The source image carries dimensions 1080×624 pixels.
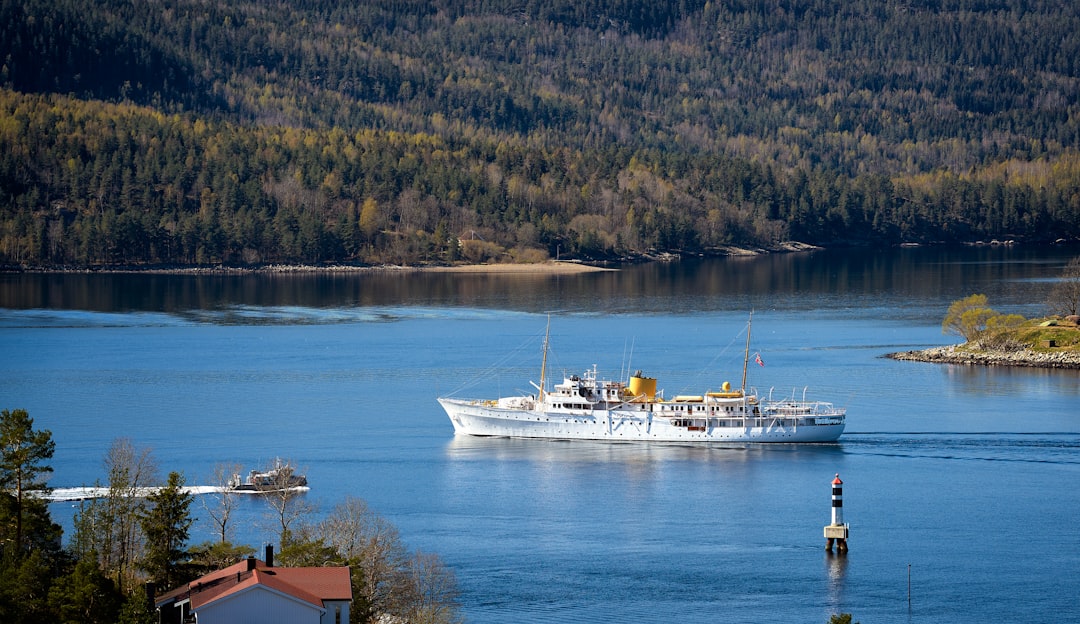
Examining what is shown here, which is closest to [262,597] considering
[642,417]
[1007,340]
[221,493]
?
[221,493]

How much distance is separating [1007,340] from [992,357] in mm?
1992

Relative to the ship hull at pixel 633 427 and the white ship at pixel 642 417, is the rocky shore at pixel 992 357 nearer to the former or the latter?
the white ship at pixel 642 417

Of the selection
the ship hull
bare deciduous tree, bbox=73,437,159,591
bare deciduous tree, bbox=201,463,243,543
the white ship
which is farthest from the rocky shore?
bare deciduous tree, bbox=73,437,159,591

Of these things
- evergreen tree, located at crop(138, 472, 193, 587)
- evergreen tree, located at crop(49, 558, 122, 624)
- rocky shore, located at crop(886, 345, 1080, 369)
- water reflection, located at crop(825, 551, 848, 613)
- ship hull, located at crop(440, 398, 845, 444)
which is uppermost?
rocky shore, located at crop(886, 345, 1080, 369)

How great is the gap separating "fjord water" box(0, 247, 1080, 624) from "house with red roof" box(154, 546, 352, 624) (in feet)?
27.8

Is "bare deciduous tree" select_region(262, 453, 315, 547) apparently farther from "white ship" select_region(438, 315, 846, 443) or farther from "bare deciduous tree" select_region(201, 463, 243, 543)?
"white ship" select_region(438, 315, 846, 443)

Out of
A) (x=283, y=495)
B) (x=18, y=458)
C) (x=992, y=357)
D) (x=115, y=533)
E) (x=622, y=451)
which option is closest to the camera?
(x=18, y=458)

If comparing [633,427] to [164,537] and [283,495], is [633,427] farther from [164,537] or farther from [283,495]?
[164,537]

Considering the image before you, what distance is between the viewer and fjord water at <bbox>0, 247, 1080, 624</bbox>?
50000mm

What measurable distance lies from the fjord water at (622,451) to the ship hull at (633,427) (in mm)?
863

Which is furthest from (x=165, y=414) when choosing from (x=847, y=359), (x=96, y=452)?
(x=847, y=359)

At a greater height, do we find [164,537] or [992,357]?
[992,357]

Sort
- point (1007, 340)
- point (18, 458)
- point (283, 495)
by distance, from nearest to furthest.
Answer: point (18, 458)
point (283, 495)
point (1007, 340)

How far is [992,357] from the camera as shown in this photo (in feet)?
324
